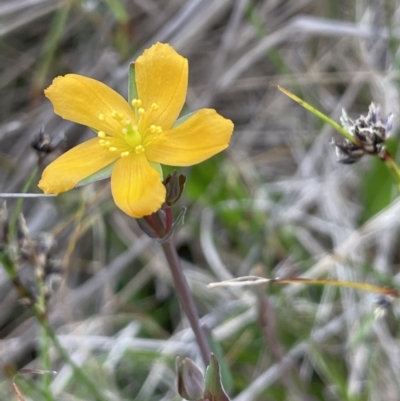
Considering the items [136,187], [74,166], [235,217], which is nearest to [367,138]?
[136,187]

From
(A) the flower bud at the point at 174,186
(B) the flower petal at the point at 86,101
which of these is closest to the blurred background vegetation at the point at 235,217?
(B) the flower petal at the point at 86,101

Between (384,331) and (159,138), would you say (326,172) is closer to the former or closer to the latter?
(384,331)

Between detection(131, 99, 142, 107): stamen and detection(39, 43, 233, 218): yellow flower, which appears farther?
detection(131, 99, 142, 107): stamen

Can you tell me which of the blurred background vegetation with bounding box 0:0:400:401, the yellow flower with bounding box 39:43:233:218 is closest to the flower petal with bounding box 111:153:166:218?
the yellow flower with bounding box 39:43:233:218

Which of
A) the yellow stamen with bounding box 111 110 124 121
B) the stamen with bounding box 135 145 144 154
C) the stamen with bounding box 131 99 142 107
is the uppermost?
the stamen with bounding box 131 99 142 107

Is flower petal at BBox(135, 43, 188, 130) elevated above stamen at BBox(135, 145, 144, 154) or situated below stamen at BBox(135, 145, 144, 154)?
above

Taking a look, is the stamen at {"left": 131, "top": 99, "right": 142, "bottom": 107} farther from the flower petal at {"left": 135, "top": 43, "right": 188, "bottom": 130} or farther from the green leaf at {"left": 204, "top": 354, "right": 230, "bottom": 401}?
the green leaf at {"left": 204, "top": 354, "right": 230, "bottom": 401}

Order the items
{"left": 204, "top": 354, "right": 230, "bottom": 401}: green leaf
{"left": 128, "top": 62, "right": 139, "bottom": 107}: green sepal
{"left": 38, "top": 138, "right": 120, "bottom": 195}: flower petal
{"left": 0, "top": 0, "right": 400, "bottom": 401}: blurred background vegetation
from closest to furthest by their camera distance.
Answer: {"left": 204, "top": 354, "right": 230, "bottom": 401}: green leaf, {"left": 38, "top": 138, "right": 120, "bottom": 195}: flower petal, {"left": 128, "top": 62, "right": 139, "bottom": 107}: green sepal, {"left": 0, "top": 0, "right": 400, "bottom": 401}: blurred background vegetation
